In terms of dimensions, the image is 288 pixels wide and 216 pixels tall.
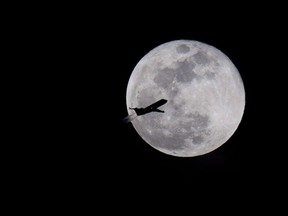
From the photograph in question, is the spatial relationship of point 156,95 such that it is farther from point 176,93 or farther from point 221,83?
point 221,83

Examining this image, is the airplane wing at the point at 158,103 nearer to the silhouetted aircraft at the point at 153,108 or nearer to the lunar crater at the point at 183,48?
the silhouetted aircraft at the point at 153,108

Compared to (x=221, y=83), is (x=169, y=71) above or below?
above

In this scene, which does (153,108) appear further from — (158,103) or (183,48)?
(183,48)

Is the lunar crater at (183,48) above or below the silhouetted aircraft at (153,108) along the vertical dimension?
above

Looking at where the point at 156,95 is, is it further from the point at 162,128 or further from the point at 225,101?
the point at 225,101

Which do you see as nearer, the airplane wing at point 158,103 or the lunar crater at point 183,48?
the airplane wing at point 158,103

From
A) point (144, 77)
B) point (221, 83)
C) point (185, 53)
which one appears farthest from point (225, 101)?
point (144, 77)

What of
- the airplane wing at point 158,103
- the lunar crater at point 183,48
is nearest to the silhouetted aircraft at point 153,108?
the airplane wing at point 158,103

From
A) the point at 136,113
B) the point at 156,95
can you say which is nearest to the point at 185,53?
the point at 156,95

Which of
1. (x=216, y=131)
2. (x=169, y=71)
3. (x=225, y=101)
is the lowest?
(x=216, y=131)

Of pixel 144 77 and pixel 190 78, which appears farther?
pixel 144 77
